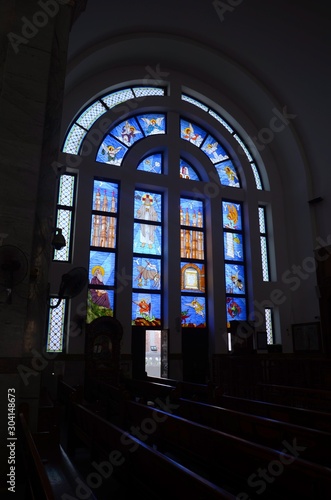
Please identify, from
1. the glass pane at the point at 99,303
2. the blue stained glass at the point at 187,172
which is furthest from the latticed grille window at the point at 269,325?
the glass pane at the point at 99,303

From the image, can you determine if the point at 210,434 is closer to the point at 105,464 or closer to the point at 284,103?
the point at 105,464

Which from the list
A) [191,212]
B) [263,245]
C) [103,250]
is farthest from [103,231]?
[263,245]

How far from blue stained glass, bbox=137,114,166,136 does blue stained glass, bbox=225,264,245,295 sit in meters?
5.12

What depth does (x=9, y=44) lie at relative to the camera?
4.27 m

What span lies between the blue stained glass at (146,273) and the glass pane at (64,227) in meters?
2.04

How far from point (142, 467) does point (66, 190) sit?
936cm

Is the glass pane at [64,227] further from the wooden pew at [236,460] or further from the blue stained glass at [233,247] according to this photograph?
the wooden pew at [236,460]

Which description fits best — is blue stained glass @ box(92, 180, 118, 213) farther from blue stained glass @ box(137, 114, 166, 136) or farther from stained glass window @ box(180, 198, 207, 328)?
blue stained glass @ box(137, 114, 166, 136)

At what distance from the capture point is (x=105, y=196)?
11344 mm

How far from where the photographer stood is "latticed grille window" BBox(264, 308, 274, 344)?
40.1 ft

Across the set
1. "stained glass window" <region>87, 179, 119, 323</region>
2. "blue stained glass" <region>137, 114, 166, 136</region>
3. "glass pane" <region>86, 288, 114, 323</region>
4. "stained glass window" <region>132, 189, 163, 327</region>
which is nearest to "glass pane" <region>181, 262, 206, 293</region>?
"stained glass window" <region>132, 189, 163, 327</region>

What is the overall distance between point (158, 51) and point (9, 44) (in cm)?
914

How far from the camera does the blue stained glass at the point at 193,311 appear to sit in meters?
11.5

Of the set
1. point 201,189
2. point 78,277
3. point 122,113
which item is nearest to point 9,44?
point 78,277
